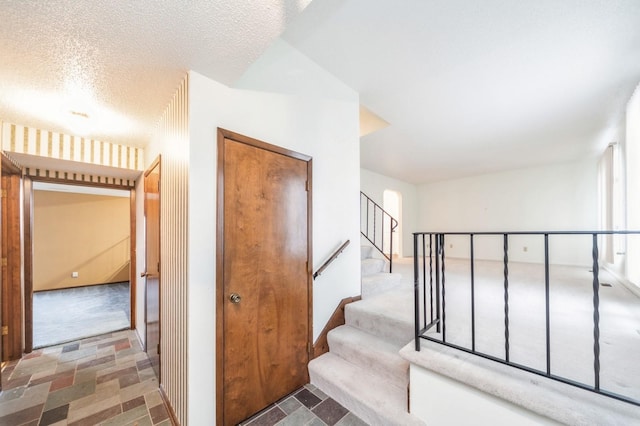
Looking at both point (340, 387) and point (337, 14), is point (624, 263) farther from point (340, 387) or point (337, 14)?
point (337, 14)

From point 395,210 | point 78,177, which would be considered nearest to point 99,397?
point 78,177

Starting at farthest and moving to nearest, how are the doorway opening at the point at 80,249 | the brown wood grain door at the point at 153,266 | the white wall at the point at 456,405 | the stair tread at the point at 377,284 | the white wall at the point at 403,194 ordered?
1. the white wall at the point at 403,194
2. the doorway opening at the point at 80,249
3. the stair tread at the point at 377,284
4. the brown wood grain door at the point at 153,266
5. the white wall at the point at 456,405

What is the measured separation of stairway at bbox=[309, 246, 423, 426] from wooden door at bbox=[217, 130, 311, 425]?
0.95 ft

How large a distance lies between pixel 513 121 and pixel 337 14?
323cm

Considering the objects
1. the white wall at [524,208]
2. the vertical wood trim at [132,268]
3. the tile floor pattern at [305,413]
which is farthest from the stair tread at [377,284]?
the white wall at [524,208]

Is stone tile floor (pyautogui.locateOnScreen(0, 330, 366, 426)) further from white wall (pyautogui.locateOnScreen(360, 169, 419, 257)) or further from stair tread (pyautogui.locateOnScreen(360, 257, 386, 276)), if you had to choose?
white wall (pyautogui.locateOnScreen(360, 169, 419, 257))

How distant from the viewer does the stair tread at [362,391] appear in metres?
1.69

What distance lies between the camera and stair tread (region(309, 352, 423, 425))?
5.53ft

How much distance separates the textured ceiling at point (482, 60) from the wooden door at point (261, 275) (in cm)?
110

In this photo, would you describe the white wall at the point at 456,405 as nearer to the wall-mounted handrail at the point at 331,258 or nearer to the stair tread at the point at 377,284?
the wall-mounted handrail at the point at 331,258

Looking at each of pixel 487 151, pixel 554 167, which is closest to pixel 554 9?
pixel 487 151

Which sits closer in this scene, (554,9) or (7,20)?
(7,20)

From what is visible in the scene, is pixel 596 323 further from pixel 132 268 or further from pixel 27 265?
pixel 27 265

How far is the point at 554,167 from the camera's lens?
6031 mm
